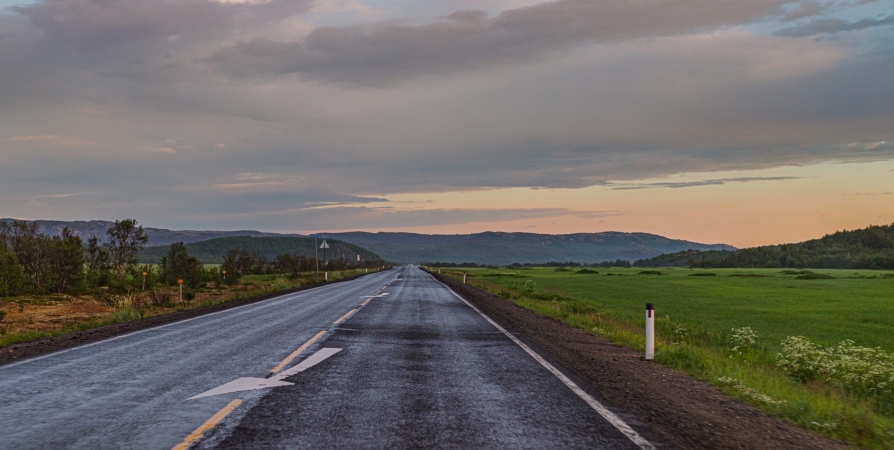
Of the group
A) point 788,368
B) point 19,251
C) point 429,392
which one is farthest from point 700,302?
point 19,251

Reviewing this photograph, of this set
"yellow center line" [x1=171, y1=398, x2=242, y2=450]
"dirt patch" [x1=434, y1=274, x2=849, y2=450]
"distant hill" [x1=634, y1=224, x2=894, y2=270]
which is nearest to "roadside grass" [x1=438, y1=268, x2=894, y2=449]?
"dirt patch" [x1=434, y1=274, x2=849, y2=450]

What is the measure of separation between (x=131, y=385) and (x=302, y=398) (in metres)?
2.39

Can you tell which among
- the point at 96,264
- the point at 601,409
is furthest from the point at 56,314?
the point at 601,409

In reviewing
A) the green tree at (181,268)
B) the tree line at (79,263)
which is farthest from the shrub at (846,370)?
the green tree at (181,268)

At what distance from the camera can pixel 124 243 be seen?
40.9 meters

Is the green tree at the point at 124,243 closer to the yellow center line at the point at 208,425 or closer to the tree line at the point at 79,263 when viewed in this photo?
the tree line at the point at 79,263

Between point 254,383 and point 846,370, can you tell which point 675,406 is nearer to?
point 254,383

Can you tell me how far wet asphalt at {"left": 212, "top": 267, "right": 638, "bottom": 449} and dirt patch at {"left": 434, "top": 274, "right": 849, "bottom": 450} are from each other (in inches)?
21.8

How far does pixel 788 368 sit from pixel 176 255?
4245cm

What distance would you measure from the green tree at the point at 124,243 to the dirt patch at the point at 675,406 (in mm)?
38489

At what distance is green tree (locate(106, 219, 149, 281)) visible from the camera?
133ft

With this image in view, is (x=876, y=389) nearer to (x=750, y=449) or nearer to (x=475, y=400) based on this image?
(x=750, y=449)

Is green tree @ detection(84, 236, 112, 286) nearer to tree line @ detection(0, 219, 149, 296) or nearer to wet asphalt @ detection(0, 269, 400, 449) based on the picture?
tree line @ detection(0, 219, 149, 296)

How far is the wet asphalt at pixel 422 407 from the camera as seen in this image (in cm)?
487
